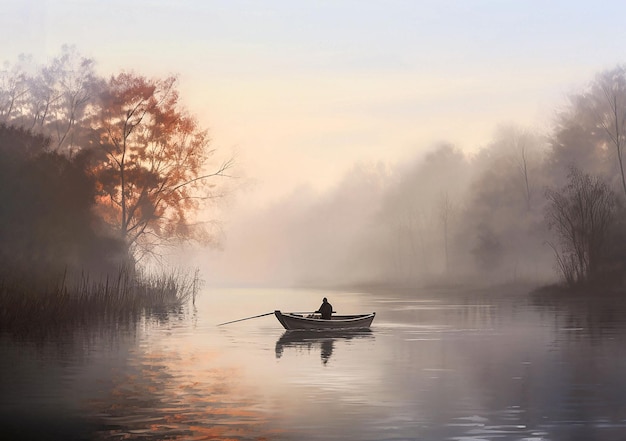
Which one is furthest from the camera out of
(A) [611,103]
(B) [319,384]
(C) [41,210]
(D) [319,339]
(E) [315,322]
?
(A) [611,103]

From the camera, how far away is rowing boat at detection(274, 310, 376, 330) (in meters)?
40.5

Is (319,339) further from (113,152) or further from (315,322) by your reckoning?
(113,152)

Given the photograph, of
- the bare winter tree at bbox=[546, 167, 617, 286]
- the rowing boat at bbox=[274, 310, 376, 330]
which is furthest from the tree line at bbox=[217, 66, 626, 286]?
the rowing boat at bbox=[274, 310, 376, 330]

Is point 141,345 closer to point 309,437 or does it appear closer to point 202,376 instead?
point 202,376

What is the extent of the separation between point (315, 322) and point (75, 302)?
10085 mm

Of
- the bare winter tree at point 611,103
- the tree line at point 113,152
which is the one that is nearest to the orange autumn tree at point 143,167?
the tree line at point 113,152

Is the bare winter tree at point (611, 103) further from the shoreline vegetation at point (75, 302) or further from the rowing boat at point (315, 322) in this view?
the rowing boat at point (315, 322)

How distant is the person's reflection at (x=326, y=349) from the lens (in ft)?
98.7

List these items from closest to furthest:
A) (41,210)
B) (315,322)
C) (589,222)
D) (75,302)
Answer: (315,322) → (75,302) → (41,210) → (589,222)

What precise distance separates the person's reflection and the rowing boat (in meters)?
3.05

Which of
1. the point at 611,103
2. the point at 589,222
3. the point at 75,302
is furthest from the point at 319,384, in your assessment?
the point at 611,103

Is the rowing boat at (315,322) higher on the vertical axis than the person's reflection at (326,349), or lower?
higher

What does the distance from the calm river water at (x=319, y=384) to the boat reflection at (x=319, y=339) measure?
0.10m

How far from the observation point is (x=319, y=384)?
23.3 m
